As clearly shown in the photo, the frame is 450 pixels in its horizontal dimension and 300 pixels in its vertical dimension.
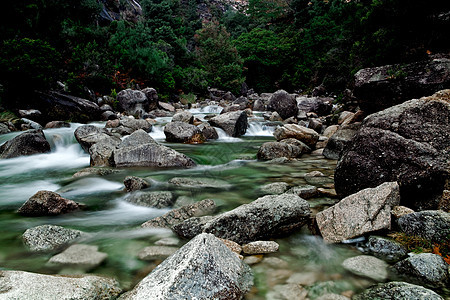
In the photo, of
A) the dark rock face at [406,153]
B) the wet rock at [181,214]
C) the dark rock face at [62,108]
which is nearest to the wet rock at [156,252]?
the wet rock at [181,214]

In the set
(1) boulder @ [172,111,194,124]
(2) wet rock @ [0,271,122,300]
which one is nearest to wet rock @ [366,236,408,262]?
(2) wet rock @ [0,271,122,300]

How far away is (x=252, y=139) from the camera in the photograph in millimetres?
11906

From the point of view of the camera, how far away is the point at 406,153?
3498 mm

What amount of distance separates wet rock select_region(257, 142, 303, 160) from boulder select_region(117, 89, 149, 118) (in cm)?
1065

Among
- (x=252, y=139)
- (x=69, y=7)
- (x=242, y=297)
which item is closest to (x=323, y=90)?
(x=252, y=139)

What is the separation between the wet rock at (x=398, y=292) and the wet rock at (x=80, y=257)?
239cm

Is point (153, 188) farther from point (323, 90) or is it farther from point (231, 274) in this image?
point (323, 90)

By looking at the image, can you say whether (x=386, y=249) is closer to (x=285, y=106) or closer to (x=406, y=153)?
(x=406, y=153)

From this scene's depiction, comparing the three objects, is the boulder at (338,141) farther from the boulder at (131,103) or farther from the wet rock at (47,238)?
the boulder at (131,103)

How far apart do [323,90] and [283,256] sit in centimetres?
2664

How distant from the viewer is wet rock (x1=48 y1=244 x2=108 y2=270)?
2.62 metres

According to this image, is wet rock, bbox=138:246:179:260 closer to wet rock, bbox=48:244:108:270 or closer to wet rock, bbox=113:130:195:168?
wet rock, bbox=48:244:108:270

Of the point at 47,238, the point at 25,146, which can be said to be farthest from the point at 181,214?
the point at 25,146

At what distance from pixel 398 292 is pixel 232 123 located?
33.8 ft
